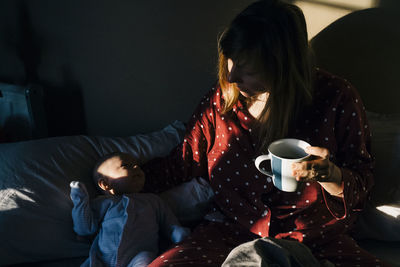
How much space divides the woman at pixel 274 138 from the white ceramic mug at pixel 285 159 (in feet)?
0.21

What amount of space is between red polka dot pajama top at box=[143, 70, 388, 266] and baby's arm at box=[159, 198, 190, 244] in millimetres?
83

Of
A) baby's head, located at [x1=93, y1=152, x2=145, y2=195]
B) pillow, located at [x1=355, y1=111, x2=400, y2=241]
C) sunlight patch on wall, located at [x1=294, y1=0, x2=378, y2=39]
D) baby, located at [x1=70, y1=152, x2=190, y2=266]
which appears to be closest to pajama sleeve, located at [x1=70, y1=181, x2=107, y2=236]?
baby, located at [x1=70, y1=152, x2=190, y2=266]

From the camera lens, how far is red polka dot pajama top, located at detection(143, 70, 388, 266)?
4.00 ft

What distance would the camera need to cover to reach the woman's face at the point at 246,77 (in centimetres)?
114

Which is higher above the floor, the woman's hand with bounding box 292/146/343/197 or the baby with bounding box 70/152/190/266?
the woman's hand with bounding box 292/146/343/197

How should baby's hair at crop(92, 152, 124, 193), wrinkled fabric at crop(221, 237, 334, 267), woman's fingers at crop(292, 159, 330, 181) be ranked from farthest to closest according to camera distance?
baby's hair at crop(92, 152, 124, 193)
wrinkled fabric at crop(221, 237, 334, 267)
woman's fingers at crop(292, 159, 330, 181)

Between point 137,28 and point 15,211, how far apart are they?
910mm

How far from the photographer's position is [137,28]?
5.75 feet

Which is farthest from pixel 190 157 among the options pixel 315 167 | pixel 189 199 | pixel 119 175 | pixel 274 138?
pixel 315 167

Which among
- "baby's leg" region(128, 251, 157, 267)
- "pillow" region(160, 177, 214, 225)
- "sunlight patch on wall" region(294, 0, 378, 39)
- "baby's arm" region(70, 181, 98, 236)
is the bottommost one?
"baby's leg" region(128, 251, 157, 267)

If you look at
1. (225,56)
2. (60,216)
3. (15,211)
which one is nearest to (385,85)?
(225,56)

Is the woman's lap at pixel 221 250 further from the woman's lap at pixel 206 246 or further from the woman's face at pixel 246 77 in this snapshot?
the woman's face at pixel 246 77

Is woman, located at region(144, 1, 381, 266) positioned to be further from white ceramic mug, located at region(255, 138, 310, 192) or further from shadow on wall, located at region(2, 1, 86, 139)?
shadow on wall, located at region(2, 1, 86, 139)

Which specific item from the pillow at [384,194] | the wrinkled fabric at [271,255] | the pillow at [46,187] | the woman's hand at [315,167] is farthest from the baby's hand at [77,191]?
the pillow at [384,194]
